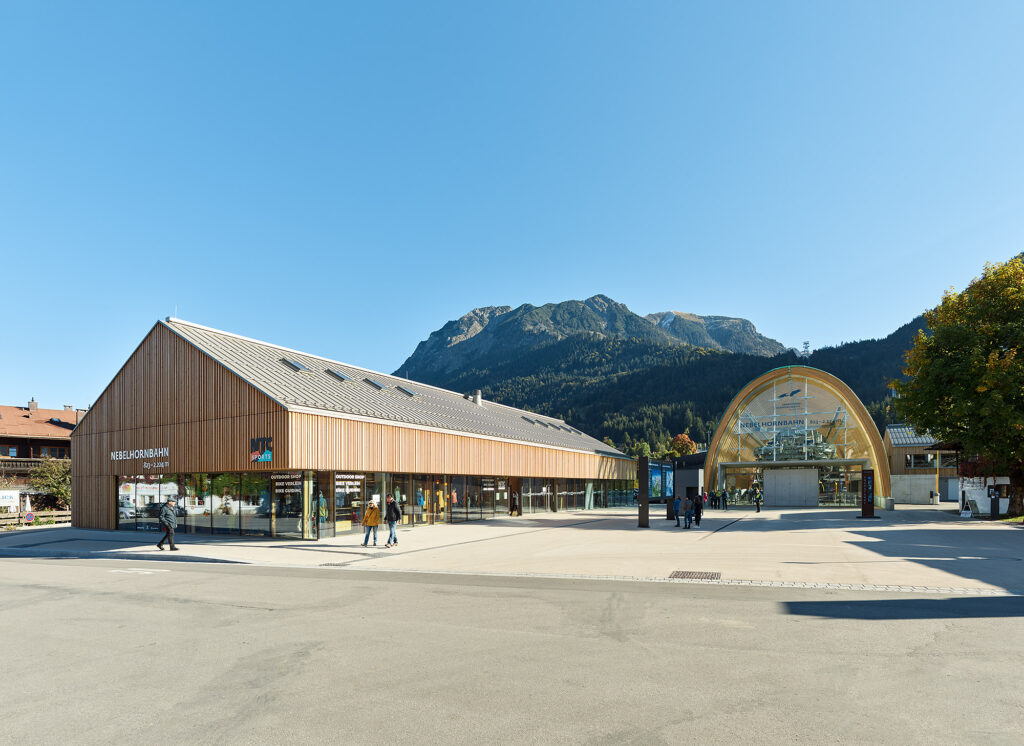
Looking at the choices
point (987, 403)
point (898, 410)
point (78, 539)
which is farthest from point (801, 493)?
point (78, 539)

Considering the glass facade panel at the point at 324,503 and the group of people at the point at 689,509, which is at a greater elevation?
the glass facade panel at the point at 324,503

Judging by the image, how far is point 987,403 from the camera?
1130 inches

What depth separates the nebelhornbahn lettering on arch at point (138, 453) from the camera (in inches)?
1138

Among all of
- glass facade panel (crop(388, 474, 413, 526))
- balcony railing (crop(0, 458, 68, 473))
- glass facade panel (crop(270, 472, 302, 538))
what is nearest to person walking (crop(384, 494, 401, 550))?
glass facade panel (crop(270, 472, 302, 538))

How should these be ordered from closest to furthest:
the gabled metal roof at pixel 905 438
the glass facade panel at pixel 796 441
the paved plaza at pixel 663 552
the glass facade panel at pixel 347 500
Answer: the paved plaza at pixel 663 552
the glass facade panel at pixel 347 500
the glass facade panel at pixel 796 441
the gabled metal roof at pixel 905 438

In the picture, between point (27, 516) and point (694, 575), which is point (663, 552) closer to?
point (694, 575)

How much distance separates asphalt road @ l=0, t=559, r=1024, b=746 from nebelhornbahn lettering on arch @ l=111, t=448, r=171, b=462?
17616mm

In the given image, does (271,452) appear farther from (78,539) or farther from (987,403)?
(987,403)

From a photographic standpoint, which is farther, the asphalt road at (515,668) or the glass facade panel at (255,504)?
the glass facade panel at (255,504)

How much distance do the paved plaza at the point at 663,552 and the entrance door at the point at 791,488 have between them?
926 inches

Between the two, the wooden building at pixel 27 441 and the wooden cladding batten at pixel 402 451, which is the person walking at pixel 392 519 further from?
the wooden building at pixel 27 441

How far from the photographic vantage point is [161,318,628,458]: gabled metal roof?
26.4m

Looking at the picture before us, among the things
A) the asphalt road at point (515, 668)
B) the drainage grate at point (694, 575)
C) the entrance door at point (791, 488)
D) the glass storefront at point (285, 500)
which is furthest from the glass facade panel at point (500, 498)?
the asphalt road at point (515, 668)

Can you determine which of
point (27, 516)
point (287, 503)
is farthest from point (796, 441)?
point (27, 516)
